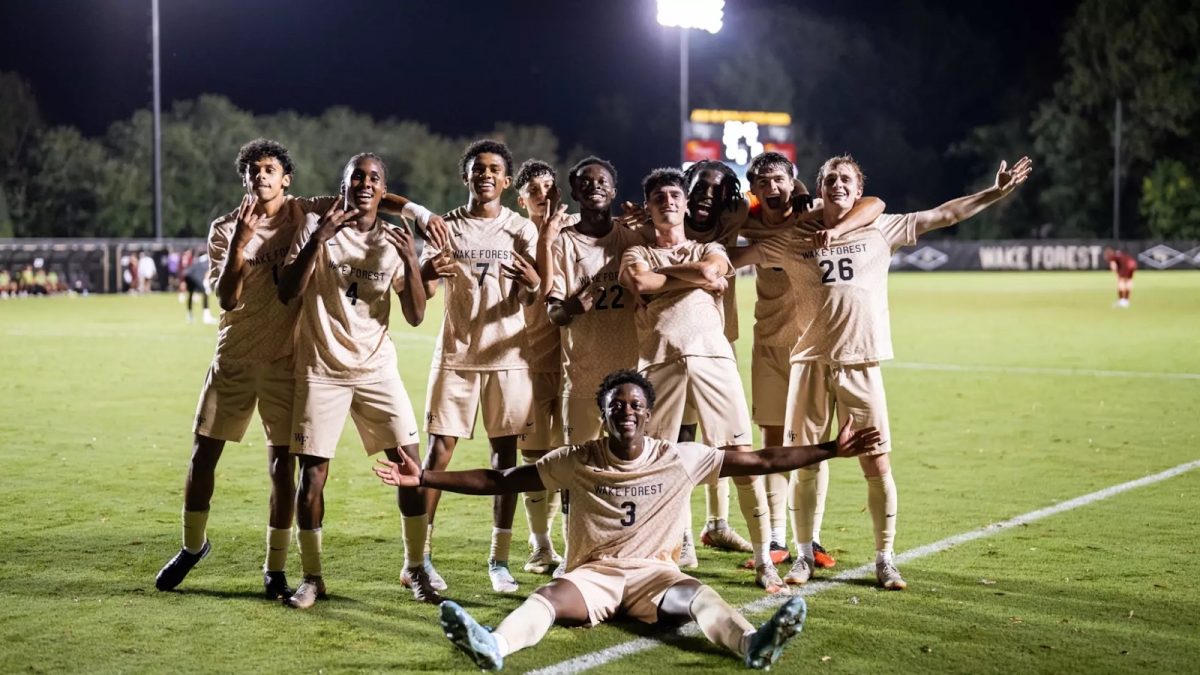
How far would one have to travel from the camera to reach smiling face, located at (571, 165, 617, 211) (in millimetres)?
6801

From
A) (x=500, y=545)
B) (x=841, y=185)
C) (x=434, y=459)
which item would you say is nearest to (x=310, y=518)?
(x=434, y=459)

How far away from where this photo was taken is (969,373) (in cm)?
1705

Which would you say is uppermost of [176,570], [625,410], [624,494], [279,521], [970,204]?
[970,204]

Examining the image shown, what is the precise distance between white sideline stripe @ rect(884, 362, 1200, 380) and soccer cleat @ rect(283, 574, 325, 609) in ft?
39.3

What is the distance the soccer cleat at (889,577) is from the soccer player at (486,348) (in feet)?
6.15

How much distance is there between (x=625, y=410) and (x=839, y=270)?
1741 mm

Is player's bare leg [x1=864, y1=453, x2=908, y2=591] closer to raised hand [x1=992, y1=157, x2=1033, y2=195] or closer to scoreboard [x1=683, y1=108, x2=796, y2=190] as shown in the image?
raised hand [x1=992, y1=157, x2=1033, y2=195]

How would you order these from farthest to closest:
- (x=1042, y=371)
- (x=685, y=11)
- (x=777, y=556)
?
(x=685, y=11), (x=1042, y=371), (x=777, y=556)

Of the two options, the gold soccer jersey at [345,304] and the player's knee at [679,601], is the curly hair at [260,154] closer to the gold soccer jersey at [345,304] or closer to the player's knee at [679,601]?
the gold soccer jersey at [345,304]

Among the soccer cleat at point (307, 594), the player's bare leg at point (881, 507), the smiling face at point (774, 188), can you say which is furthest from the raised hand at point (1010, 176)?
the soccer cleat at point (307, 594)

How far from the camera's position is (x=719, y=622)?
17.7 ft

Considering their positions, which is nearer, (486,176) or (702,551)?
(486,176)

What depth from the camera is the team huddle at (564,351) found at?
19.4 feet

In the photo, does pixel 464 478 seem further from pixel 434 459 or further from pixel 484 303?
pixel 484 303
